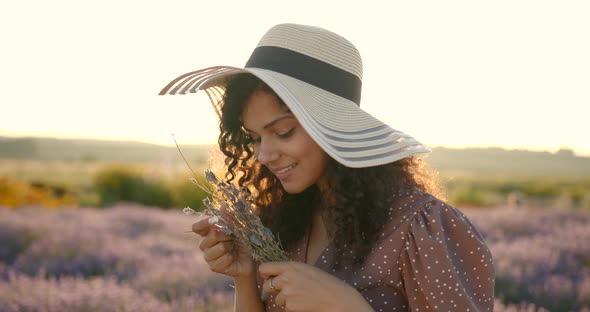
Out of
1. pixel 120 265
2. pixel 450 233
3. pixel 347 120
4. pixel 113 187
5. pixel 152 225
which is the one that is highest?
pixel 347 120

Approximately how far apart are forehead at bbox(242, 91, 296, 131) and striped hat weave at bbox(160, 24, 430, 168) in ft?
0.23

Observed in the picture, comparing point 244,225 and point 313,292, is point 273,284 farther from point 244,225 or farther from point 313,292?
point 244,225

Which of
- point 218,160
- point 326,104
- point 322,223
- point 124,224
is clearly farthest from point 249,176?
point 124,224

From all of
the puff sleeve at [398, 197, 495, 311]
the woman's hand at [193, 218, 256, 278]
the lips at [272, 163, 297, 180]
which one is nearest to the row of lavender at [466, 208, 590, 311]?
the puff sleeve at [398, 197, 495, 311]

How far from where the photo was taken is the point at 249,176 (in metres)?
2.25

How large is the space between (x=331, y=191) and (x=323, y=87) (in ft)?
0.98

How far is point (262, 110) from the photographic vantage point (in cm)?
182

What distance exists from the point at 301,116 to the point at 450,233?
50 cm

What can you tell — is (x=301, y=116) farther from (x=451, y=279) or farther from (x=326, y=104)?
(x=451, y=279)

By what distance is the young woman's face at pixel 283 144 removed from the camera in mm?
1768

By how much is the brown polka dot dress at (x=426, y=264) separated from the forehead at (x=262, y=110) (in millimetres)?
413

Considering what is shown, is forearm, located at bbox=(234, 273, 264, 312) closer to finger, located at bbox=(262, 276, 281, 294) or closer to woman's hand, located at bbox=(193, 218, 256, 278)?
woman's hand, located at bbox=(193, 218, 256, 278)

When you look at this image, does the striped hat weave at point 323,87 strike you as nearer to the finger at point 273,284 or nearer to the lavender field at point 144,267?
the finger at point 273,284

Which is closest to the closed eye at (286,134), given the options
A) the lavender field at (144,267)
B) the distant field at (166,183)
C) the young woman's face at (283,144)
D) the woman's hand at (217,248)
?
the young woman's face at (283,144)
